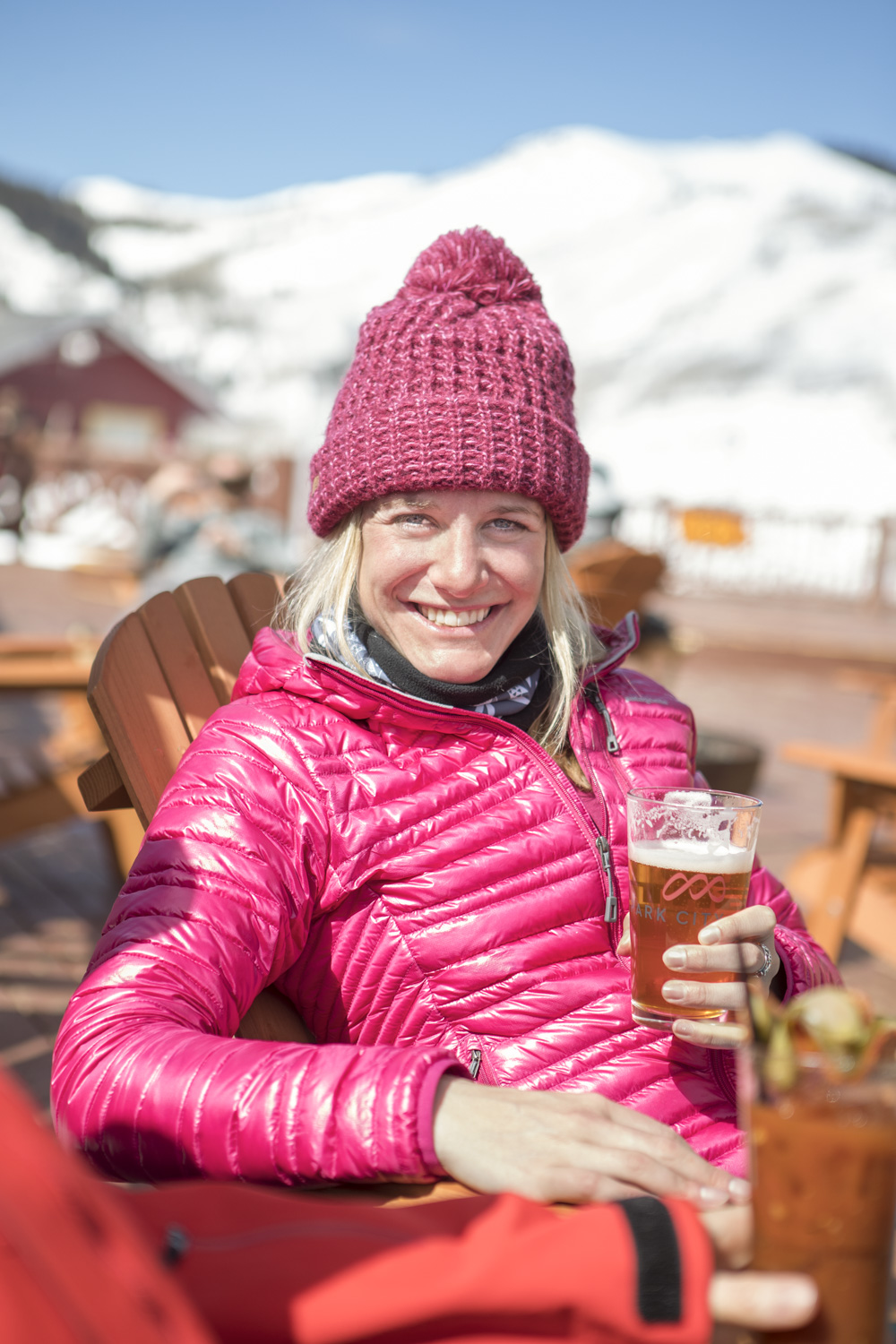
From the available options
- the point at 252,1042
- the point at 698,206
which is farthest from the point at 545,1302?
the point at 698,206

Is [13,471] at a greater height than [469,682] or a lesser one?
lesser

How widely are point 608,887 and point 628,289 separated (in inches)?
3388

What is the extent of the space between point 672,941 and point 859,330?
74.0 m

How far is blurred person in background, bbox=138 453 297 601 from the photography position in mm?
5312

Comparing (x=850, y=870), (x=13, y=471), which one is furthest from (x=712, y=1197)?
(x=13, y=471)

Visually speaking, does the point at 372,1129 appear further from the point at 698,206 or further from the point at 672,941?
the point at 698,206

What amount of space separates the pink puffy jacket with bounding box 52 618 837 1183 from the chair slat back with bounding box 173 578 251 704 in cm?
47

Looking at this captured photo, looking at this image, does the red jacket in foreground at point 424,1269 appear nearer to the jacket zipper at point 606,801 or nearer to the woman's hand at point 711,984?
the woman's hand at point 711,984

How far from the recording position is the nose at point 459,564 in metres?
1.80

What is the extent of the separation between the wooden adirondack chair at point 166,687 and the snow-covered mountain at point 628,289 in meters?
34.0

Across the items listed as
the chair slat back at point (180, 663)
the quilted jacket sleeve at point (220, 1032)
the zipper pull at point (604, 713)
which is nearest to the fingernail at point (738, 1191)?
the quilted jacket sleeve at point (220, 1032)

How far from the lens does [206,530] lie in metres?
Result: 5.50

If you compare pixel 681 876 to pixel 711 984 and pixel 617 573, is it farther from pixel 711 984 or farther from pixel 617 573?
pixel 617 573

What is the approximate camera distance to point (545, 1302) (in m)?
0.92
